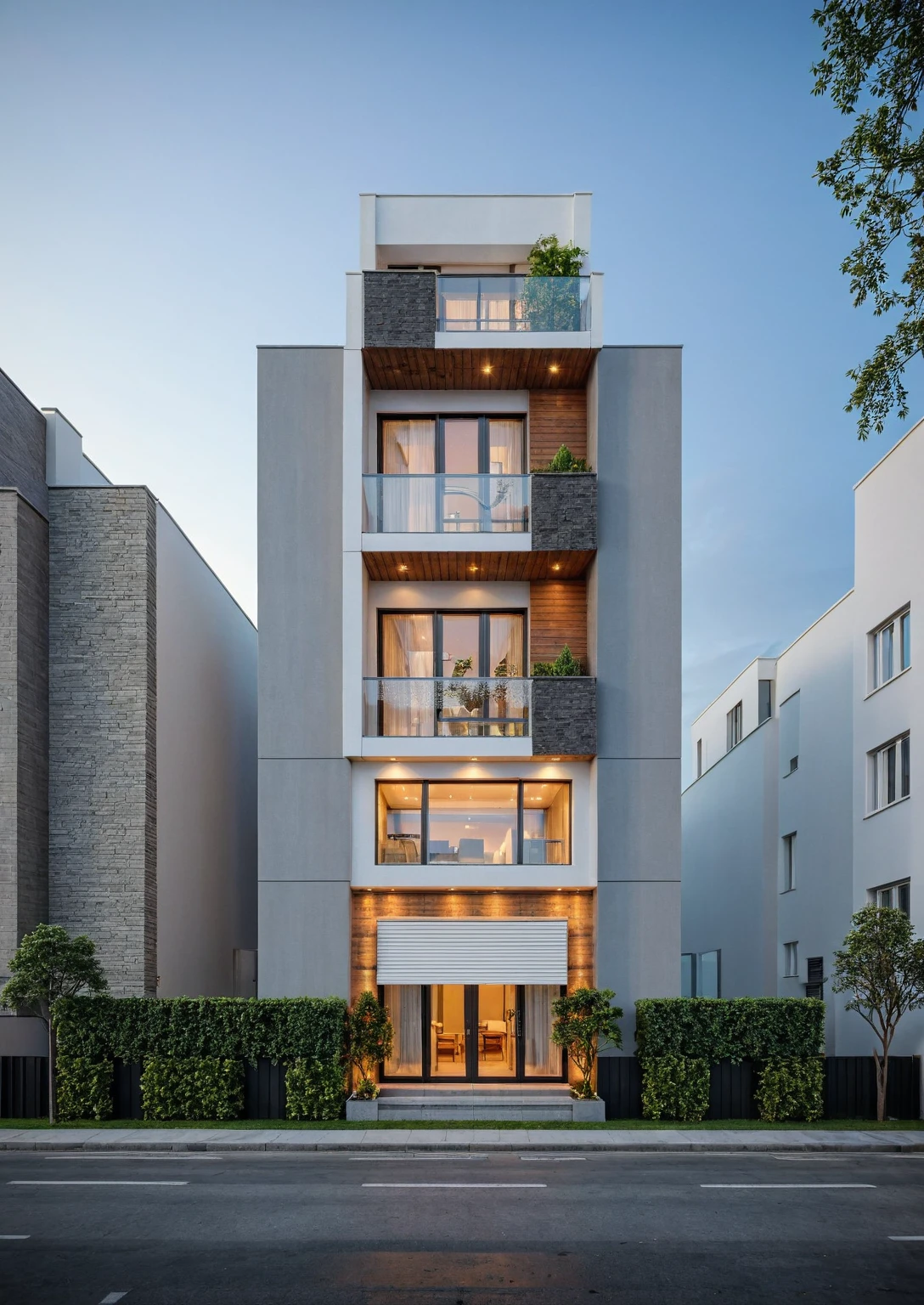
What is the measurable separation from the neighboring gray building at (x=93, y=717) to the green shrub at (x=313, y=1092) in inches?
156

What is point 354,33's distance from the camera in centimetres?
1762

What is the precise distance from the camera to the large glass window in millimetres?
20703

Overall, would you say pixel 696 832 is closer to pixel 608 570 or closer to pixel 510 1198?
pixel 608 570

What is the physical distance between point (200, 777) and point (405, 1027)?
7585 mm

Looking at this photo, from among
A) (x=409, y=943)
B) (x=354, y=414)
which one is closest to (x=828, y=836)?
(x=409, y=943)

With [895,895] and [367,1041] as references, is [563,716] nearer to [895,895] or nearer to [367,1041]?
[367,1041]

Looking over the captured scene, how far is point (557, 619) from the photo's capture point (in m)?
21.7

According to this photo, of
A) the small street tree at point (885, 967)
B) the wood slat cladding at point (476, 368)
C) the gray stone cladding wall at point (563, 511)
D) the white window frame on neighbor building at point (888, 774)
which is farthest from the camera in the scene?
the white window frame on neighbor building at point (888, 774)

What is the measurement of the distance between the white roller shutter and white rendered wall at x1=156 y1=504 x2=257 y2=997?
4.98 metres

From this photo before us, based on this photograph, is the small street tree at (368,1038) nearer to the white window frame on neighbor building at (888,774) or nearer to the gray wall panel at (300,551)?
the gray wall panel at (300,551)

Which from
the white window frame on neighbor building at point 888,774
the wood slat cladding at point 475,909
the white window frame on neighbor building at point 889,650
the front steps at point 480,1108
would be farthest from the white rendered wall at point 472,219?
the front steps at point 480,1108

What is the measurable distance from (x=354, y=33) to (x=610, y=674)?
12.1 metres

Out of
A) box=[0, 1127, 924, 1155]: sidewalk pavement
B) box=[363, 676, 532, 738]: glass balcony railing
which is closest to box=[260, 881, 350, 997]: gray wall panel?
box=[0, 1127, 924, 1155]: sidewalk pavement

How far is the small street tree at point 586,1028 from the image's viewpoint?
18.6m
